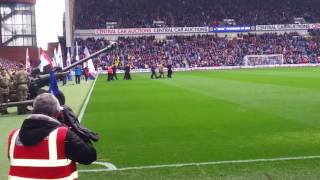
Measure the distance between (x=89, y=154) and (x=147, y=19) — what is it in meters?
76.5

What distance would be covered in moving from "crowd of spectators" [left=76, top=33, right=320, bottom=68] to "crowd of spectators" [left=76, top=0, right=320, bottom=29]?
3.23m

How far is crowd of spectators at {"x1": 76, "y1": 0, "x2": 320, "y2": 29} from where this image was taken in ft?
259

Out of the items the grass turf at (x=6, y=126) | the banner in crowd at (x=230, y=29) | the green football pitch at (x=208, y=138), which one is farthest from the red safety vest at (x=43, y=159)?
the banner in crowd at (x=230, y=29)

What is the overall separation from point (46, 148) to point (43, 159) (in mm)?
115

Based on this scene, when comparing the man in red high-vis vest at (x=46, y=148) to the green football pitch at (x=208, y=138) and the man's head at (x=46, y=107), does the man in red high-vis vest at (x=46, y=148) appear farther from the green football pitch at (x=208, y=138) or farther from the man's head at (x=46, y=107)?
the green football pitch at (x=208, y=138)

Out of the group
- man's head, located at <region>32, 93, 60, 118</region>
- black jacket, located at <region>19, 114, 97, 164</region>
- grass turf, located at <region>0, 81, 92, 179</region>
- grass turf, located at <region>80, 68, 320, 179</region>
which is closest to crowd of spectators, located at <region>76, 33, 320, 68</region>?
grass turf, located at <region>0, 81, 92, 179</region>

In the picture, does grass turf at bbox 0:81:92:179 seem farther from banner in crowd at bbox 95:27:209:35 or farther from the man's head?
banner in crowd at bbox 95:27:209:35

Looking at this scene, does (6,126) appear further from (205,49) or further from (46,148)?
(205,49)

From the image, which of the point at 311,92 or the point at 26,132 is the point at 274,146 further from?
the point at 311,92

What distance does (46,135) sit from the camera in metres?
4.29

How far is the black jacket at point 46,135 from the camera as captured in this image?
14.1ft

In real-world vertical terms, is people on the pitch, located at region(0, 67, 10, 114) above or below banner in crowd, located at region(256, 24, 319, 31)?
below

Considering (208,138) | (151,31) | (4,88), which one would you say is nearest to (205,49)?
(151,31)

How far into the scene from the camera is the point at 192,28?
76.9 metres
